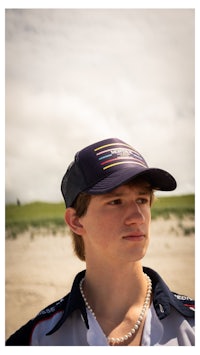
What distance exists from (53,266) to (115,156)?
0.76 m

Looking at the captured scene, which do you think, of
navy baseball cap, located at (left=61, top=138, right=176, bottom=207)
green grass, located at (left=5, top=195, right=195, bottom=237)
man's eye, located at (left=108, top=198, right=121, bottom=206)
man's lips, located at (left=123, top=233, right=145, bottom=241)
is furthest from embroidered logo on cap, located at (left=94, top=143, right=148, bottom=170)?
green grass, located at (left=5, top=195, right=195, bottom=237)

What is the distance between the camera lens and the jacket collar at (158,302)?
48.0 inches

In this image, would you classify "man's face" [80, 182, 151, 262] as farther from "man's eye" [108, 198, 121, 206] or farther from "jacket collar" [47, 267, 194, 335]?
"jacket collar" [47, 267, 194, 335]

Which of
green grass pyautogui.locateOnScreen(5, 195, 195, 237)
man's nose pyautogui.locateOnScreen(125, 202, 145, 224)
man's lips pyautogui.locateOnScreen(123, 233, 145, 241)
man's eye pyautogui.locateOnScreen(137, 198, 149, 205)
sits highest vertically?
man's eye pyautogui.locateOnScreen(137, 198, 149, 205)

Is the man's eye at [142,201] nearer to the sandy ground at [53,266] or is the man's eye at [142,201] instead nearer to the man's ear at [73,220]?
the man's ear at [73,220]

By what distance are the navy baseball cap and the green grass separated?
31 centimetres

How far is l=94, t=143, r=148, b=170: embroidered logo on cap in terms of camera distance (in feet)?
4.01

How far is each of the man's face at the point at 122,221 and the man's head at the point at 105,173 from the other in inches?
1.4

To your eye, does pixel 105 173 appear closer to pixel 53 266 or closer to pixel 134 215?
pixel 134 215

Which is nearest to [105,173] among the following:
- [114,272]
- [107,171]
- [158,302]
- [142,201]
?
[107,171]

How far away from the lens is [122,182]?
3.75 feet

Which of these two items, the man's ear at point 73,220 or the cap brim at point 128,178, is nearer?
the cap brim at point 128,178

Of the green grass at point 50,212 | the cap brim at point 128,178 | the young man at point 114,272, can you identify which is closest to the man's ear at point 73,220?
the young man at point 114,272

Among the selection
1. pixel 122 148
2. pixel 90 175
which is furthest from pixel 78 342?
pixel 122 148
